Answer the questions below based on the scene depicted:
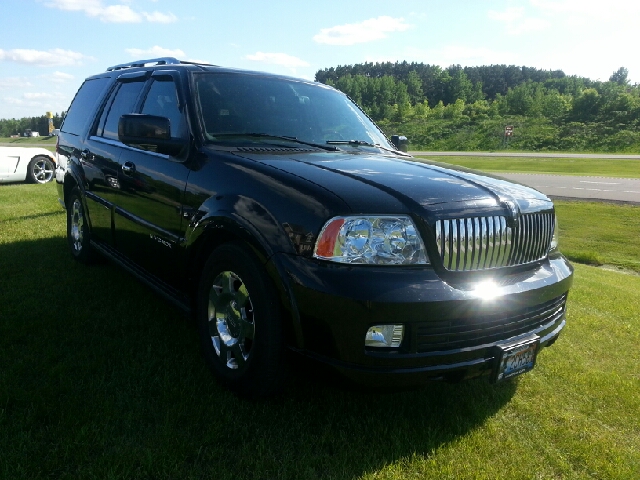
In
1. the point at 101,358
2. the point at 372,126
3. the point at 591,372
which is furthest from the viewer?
the point at 372,126

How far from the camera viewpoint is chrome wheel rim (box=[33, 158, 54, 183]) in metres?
14.3

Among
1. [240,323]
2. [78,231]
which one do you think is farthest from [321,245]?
[78,231]

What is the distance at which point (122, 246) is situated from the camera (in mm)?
4488

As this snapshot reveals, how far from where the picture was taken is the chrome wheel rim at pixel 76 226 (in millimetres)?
5652

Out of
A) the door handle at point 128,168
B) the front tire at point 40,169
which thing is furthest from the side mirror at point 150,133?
the front tire at point 40,169

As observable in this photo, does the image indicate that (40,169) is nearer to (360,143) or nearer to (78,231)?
(78,231)

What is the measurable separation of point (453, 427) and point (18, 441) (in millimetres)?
2113

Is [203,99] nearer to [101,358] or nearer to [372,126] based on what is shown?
[372,126]

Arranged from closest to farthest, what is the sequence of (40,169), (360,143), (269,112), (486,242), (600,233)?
(486,242), (269,112), (360,143), (600,233), (40,169)

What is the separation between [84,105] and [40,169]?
9953 mm

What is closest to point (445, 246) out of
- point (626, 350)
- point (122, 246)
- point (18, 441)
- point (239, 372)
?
point (239, 372)

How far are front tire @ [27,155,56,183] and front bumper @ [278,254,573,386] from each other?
13.7m

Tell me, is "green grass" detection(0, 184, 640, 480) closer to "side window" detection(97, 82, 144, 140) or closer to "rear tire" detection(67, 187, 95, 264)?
"rear tire" detection(67, 187, 95, 264)

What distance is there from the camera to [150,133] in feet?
11.3
